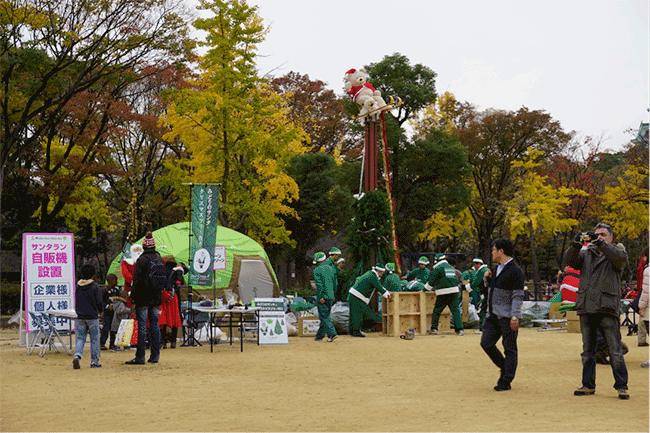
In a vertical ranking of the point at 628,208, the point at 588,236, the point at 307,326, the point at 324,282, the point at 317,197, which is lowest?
the point at 307,326

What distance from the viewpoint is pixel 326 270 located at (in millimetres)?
16078

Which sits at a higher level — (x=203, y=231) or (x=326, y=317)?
(x=203, y=231)

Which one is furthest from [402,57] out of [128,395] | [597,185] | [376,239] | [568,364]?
[128,395]

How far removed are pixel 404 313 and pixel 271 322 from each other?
3883 millimetres

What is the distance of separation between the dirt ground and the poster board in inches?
62.4

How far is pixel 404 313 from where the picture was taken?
17.9 meters

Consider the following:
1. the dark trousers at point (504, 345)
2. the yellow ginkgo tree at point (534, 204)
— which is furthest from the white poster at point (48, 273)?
the yellow ginkgo tree at point (534, 204)

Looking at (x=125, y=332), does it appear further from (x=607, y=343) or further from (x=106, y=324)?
(x=607, y=343)

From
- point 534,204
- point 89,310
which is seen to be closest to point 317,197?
point 534,204

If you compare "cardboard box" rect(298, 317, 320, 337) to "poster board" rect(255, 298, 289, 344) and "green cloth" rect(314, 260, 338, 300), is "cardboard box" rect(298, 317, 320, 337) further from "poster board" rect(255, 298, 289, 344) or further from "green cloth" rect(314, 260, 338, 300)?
"poster board" rect(255, 298, 289, 344)

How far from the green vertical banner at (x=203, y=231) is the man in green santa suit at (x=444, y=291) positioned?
5.45 metres

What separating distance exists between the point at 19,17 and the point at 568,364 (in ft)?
54.2

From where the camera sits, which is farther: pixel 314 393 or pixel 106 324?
pixel 106 324

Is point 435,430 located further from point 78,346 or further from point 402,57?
point 402,57
